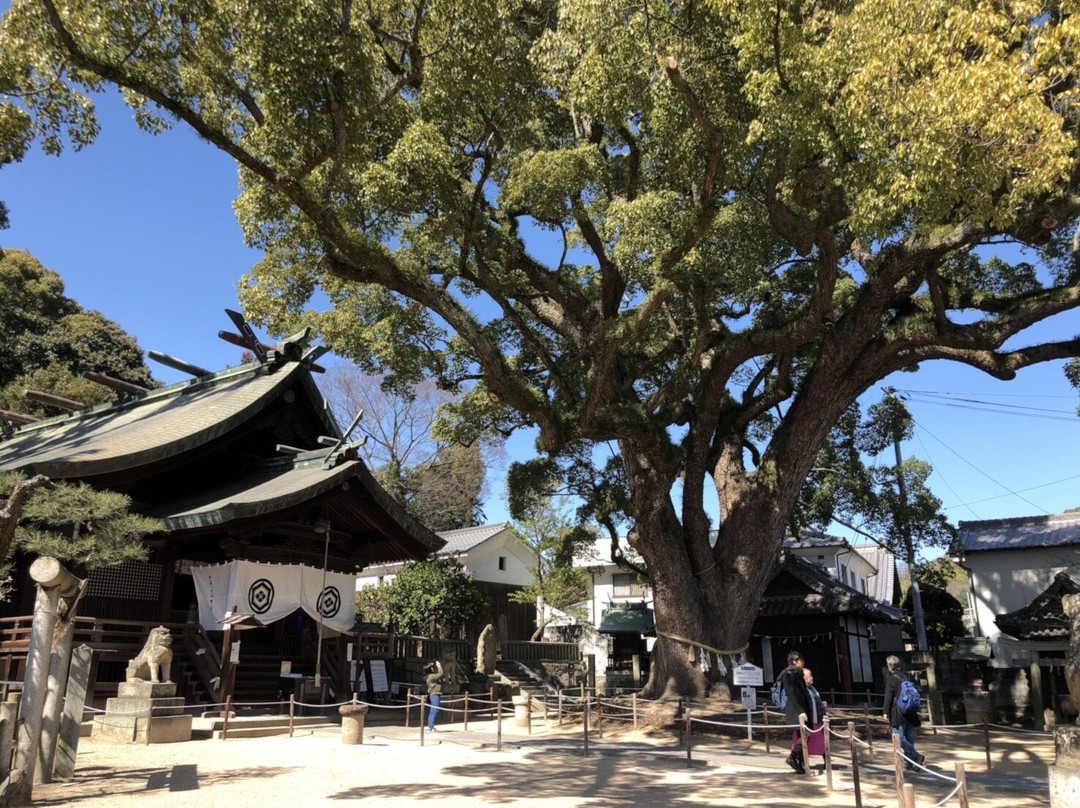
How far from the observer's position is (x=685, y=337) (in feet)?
51.5

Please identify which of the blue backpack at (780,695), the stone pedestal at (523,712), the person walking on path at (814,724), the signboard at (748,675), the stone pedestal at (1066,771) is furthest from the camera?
the stone pedestal at (523,712)

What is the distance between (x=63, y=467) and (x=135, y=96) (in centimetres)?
660

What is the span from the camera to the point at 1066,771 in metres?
5.21

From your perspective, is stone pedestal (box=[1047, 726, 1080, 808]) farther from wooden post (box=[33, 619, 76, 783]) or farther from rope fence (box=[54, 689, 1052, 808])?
wooden post (box=[33, 619, 76, 783])

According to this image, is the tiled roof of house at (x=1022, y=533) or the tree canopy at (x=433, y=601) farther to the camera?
the tiled roof of house at (x=1022, y=533)

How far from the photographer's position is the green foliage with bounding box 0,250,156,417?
94.6 ft

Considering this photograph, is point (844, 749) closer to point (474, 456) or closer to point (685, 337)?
point (685, 337)

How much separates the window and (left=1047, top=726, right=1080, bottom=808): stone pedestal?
28863mm

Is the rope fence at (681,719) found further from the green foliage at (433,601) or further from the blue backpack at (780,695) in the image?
the green foliage at (433,601)

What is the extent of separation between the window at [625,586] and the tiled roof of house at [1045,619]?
1739cm

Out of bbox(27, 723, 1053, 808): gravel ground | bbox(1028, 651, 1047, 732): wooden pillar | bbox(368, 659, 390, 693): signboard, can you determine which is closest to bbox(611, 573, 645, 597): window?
bbox(368, 659, 390, 693): signboard

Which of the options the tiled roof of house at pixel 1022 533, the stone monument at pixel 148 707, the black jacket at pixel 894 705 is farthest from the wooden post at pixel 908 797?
the tiled roof of house at pixel 1022 533

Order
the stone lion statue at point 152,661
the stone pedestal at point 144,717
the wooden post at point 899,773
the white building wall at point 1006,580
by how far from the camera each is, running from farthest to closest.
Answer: the white building wall at point 1006,580 < the stone lion statue at point 152,661 < the stone pedestal at point 144,717 < the wooden post at point 899,773

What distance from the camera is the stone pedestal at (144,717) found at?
1089cm
